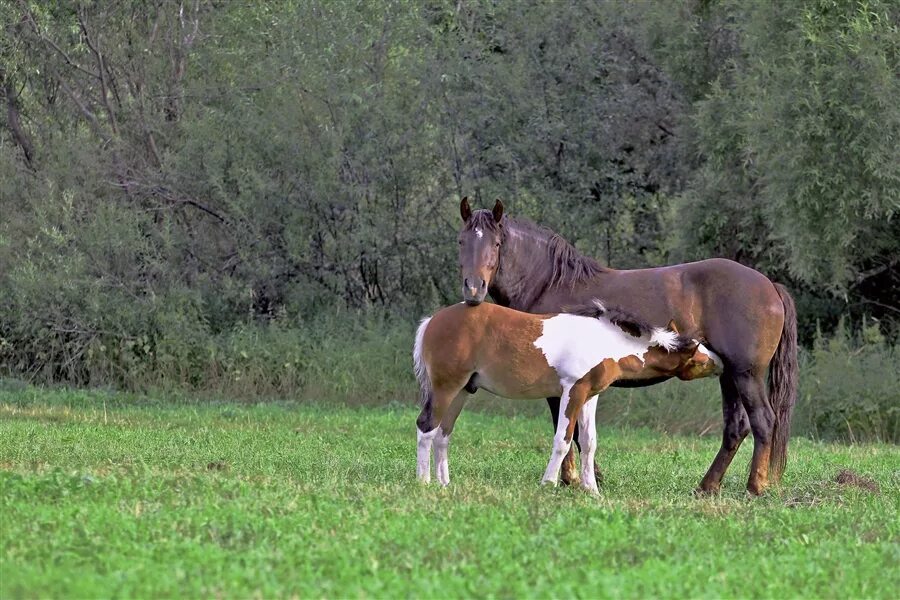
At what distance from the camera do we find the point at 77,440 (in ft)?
41.4

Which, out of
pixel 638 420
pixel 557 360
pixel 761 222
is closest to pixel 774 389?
pixel 557 360

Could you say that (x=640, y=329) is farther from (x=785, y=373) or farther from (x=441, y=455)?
(x=441, y=455)

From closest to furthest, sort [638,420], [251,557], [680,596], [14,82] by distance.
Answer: [680,596] < [251,557] < [638,420] < [14,82]

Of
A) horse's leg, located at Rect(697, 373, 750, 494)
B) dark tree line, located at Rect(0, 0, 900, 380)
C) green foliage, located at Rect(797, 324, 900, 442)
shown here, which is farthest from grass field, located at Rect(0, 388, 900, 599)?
dark tree line, located at Rect(0, 0, 900, 380)

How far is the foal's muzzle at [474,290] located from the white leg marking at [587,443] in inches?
45.2

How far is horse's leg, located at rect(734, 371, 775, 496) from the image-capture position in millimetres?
10453

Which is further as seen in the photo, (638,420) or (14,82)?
(14,82)

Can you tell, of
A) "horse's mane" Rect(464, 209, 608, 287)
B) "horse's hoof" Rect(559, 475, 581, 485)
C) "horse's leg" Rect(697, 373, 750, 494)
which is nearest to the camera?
"horse's hoof" Rect(559, 475, 581, 485)

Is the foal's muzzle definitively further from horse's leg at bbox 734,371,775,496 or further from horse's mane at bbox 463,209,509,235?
horse's leg at bbox 734,371,775,496

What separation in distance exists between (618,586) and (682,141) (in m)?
16.4

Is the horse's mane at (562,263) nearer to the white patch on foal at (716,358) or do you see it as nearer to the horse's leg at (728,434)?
the white patch on foal at (716,358)

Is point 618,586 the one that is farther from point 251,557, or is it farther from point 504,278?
point 504,278

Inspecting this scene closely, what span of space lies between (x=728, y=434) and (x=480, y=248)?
2.50 metres

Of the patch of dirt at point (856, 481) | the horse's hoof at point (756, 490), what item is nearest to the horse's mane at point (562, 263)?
the horse's hoof at point (756, 490)
